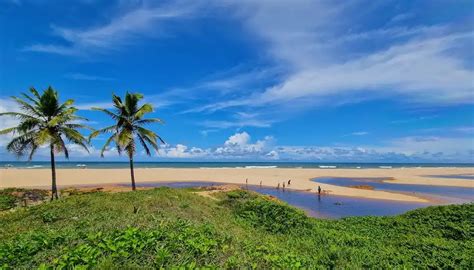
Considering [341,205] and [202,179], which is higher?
[202,179]

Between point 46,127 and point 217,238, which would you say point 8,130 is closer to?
point 46,127

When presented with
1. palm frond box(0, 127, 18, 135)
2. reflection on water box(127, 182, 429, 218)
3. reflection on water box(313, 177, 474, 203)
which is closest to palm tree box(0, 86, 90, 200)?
palm frond box(0, 127, 18, 135)

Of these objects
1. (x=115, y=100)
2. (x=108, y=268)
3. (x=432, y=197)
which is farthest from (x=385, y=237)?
(x=432, y=197)

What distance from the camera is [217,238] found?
7473mm

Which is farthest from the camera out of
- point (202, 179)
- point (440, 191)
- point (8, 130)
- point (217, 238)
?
point (202, 179)

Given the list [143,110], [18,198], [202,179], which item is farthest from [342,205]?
[202,179]

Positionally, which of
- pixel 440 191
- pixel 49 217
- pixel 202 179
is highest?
pixel 49 217

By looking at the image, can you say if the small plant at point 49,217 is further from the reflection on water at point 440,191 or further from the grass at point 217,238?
the reflection on water at point 440,191

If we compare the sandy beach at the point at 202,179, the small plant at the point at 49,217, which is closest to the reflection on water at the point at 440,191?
the sandy beach at the point at 202,179

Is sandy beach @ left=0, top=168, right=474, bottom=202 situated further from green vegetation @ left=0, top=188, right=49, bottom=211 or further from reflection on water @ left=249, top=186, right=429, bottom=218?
green vegetation @ left=0, top=188, right=49, bottom=211

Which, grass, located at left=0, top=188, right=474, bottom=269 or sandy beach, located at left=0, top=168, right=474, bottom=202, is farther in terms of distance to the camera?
sandy beach, located at left=0, top=168, right=474, bottom=202

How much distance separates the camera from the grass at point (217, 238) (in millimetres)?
6012

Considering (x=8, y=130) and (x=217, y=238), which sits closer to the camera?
(x=217, y=238)

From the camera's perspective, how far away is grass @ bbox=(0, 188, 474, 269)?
6.01m
